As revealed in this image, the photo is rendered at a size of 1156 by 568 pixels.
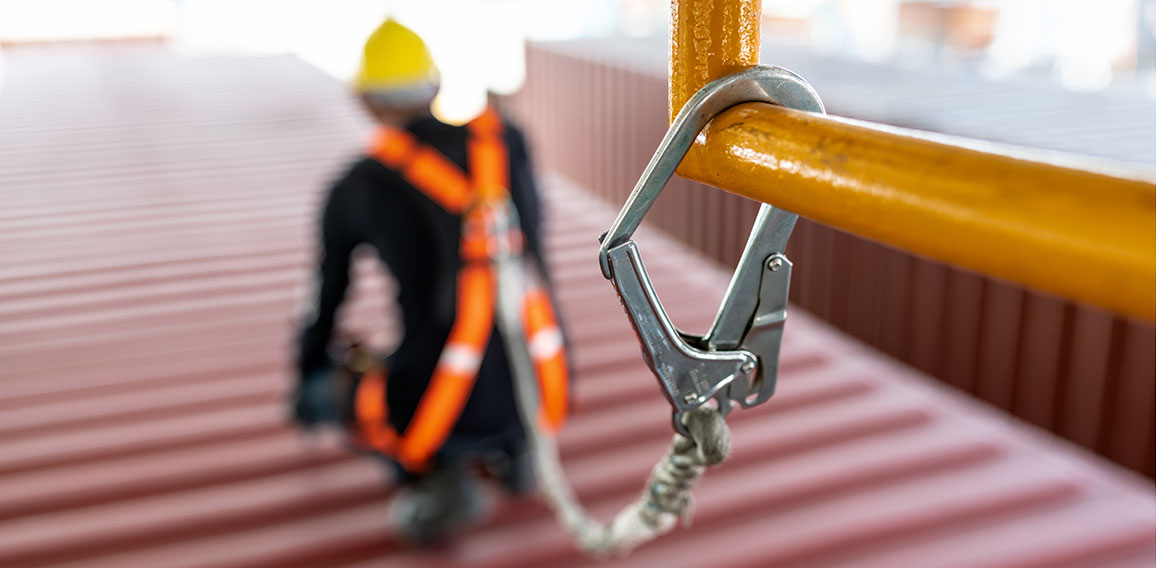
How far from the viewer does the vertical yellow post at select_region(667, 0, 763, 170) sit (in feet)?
2.12

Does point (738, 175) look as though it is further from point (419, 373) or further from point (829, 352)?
point (829, 352)

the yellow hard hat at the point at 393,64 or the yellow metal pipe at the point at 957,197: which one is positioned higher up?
the yellow metal pipe at the point at 957,197

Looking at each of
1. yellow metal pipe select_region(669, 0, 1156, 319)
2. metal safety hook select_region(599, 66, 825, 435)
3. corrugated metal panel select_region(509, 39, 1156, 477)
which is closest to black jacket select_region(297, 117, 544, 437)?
metal safety hook select_region(599, 66, 825, 435)

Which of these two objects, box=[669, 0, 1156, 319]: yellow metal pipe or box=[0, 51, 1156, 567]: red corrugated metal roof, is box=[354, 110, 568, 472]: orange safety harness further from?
box=[669, 0, 1156, 319]: yellow metal pipe

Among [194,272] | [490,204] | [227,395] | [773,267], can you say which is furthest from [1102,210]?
[194,272]

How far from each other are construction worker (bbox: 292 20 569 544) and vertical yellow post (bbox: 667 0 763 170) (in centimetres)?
163

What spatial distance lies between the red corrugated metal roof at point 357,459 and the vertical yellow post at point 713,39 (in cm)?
205

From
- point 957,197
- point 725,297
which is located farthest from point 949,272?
point 957,197

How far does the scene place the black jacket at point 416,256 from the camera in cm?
231

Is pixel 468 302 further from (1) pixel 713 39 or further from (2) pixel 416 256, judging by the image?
(1) pixel 713 39

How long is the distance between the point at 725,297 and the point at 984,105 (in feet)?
20.3

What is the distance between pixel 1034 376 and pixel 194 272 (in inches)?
158

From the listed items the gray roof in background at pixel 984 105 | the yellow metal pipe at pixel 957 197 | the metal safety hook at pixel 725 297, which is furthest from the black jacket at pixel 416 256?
the gray roof in background at pixel 984 105

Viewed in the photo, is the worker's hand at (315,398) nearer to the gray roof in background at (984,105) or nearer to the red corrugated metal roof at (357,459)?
the red corrugated metal roof at (357,459)
